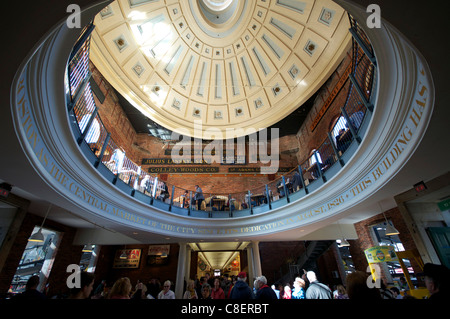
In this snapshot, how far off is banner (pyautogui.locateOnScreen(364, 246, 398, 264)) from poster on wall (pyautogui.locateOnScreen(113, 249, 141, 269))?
1346 centimetres

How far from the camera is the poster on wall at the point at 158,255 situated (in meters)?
12.9

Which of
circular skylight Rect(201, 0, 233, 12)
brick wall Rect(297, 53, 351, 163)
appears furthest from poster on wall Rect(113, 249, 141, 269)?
circular skylight Rect(201, 0, 233, 12)

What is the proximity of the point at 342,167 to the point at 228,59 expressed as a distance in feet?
42.7

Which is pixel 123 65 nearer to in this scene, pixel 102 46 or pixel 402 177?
pixel 102 46

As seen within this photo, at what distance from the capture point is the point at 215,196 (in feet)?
40.2

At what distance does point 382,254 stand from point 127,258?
14637 mm

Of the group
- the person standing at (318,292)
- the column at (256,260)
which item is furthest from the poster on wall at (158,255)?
the person standing at (318,292)

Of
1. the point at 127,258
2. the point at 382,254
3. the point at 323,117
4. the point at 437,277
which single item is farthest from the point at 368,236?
the point at 127,258

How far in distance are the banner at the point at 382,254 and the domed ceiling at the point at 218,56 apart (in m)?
9.25

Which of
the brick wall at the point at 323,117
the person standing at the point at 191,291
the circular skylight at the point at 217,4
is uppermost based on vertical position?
the circular skylight at the point at 217,4

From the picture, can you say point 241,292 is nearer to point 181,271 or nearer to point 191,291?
point 191,291

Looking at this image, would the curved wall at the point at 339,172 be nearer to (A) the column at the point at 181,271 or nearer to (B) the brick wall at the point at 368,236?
(B) the brick wall at the point at 368,236

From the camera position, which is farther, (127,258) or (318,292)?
(127,258)
